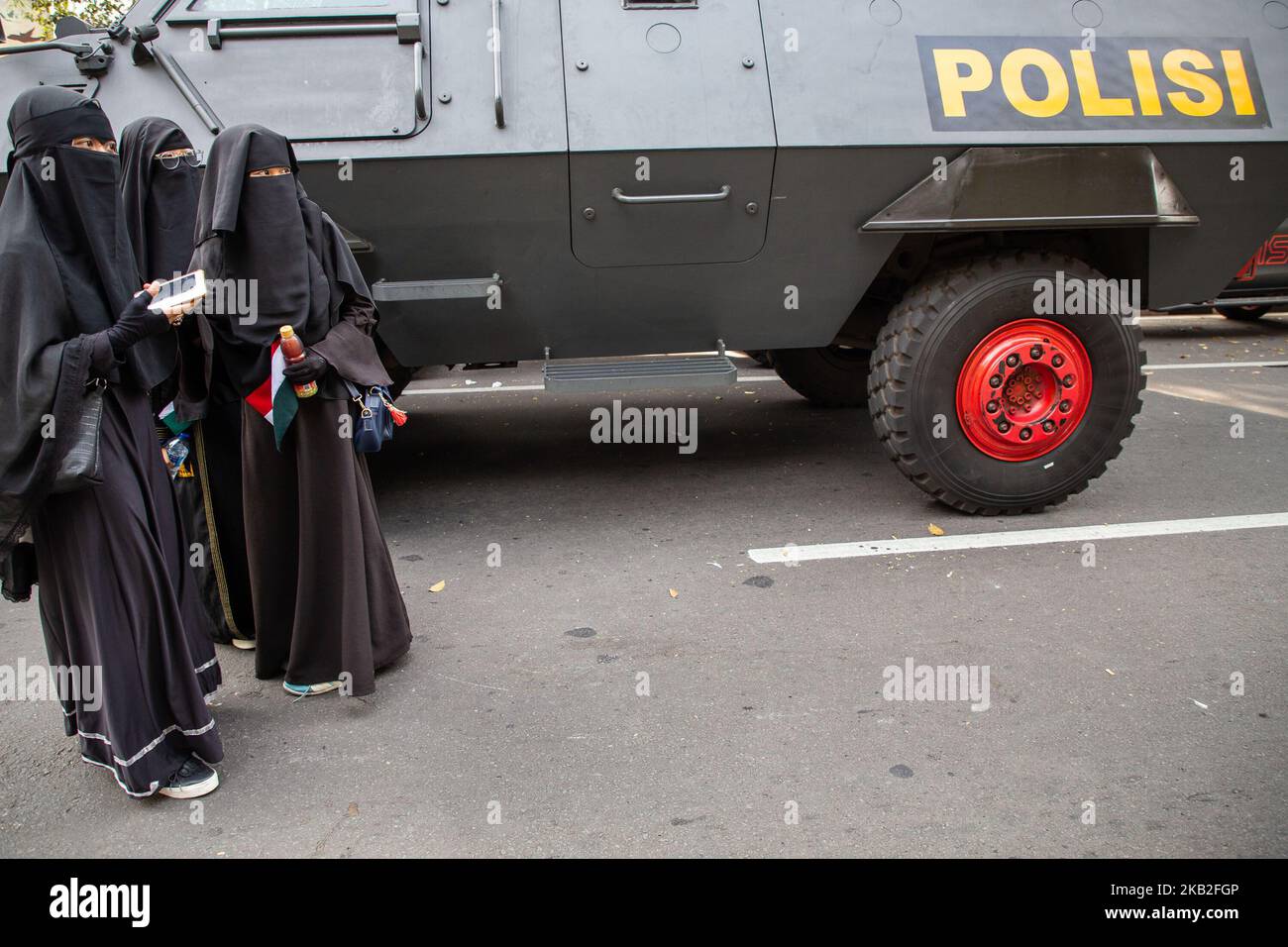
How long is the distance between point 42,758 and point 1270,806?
3456 mm

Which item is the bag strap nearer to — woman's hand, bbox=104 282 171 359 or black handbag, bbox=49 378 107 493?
woman's hand, bbox=104 282 171 359

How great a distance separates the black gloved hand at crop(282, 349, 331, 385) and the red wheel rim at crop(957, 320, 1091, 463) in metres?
2.91

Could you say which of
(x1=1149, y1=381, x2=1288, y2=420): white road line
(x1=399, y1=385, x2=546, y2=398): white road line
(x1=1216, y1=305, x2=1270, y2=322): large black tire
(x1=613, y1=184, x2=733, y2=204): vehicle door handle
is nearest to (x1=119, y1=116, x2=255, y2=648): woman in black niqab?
(x1=613, y1=184, x2=733, y2=204): vehicle door handle

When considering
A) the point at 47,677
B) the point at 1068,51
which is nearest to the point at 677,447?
the point at 1068,51

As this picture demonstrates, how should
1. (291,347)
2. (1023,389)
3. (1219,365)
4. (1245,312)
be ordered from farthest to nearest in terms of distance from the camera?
(1245,312), (1219,365), (1023,389), (291,347)

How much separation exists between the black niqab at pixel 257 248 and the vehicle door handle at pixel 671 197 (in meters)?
1.51

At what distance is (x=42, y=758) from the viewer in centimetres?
315

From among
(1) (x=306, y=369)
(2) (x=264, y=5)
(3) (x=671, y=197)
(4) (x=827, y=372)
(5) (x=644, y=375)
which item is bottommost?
(4) (x=827, y=372)

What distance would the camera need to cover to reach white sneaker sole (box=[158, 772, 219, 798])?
2.90 meters

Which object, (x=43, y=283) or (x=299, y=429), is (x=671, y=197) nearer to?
(x=299, y=429)

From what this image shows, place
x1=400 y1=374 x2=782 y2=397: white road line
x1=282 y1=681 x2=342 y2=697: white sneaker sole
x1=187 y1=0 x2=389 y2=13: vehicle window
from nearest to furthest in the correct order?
1. x1=282 y1=681 x2=342 y2=697: white sneaker sole
2. x1=187 y1=0 x2=389 y2=13: vehicle window
3. x1=400 y1=374 x2=782 y2=397: white road line

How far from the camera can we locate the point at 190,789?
9.53 ft

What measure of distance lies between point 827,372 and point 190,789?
4916 millimetres

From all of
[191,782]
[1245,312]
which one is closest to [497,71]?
[191,782]
